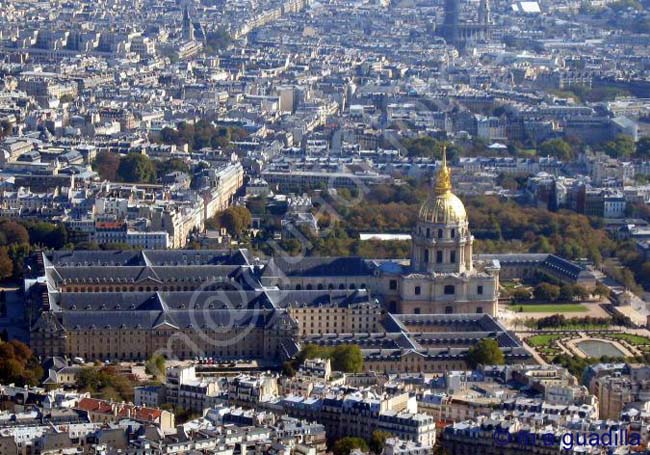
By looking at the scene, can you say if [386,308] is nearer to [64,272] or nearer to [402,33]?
[64,272]

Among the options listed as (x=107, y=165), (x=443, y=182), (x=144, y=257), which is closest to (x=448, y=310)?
(x=443, y=182)

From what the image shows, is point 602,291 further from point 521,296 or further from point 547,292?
point 521,296

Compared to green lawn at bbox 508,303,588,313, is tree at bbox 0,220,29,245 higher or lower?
higher

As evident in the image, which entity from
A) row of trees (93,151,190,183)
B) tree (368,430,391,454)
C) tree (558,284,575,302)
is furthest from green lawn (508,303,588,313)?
row of trees (93,151,190,183)

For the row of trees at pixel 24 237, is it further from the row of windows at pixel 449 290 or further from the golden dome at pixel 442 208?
the golden dome at pixel 442 208

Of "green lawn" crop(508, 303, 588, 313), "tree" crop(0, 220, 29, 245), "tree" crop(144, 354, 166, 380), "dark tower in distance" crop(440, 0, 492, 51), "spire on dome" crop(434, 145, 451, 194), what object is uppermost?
"spire on dome" crop(434, 145, 451, 194)

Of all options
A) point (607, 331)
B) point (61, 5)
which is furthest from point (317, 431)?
point (61, 5)

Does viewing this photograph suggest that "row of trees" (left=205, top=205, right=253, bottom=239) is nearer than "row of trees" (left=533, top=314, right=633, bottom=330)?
No

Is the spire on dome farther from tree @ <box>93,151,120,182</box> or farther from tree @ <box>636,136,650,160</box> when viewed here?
tree @ <box>636,136,650,160</box>
